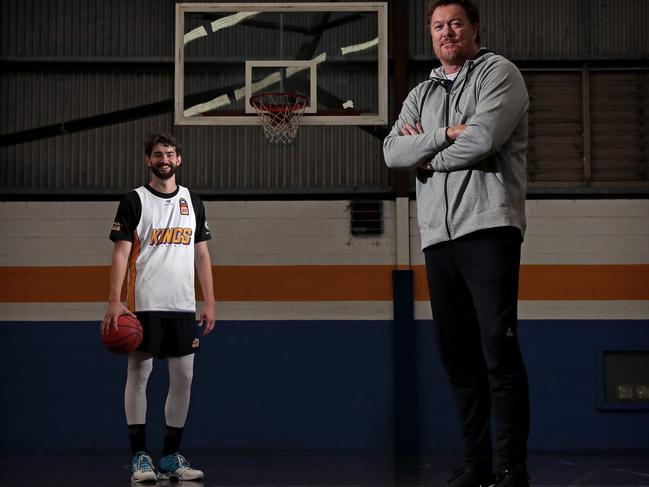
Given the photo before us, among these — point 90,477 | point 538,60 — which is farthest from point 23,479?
point 538,60

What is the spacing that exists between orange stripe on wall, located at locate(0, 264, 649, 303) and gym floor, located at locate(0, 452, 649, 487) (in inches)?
55.0

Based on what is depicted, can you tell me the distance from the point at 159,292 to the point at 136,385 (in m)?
0.50

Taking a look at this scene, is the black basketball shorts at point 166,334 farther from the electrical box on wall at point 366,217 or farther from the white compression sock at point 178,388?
the electrical box on wall at point 366,217

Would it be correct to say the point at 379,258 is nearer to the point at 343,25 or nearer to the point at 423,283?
the point at 423,283

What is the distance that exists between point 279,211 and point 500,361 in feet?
16.3

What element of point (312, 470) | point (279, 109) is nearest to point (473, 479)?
A: point (312, 470)

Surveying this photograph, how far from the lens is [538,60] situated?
24.7 ft

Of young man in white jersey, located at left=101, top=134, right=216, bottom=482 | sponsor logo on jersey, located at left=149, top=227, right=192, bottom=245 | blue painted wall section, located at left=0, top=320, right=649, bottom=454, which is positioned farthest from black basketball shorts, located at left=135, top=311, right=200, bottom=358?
blue painted wall section, located at left=0, top=320, right=649, bottom=454

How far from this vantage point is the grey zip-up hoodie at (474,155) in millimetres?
2666

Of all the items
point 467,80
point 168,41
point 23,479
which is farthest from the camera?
point 168,41

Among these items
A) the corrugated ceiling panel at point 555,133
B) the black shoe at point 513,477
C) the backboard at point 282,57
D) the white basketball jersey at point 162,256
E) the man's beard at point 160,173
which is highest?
the backboard at point 282,57

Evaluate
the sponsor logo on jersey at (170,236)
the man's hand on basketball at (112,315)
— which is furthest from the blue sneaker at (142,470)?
the sponsor logo on jersey at (170,236)

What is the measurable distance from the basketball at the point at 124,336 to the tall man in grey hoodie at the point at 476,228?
6.05 ft

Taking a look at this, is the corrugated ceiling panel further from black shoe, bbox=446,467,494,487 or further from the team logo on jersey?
black shoe, bbox=446,467,494,487
